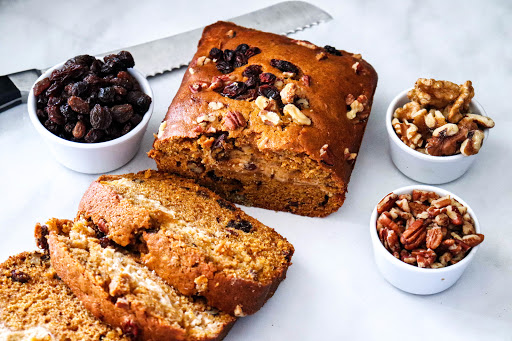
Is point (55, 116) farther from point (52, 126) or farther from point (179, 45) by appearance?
point (179, 45)

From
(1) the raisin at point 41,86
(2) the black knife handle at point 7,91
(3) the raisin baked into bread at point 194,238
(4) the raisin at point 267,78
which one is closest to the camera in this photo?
(3) the raisin baked into bread at point 194,238

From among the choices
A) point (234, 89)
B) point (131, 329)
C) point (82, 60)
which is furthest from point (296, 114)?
point (131, 329)

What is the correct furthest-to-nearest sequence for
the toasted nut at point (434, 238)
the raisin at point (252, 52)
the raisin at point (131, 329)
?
the raisin at point (252, 52) → the toasted nut at point (434, 238) → the raisin at point (131, 329)

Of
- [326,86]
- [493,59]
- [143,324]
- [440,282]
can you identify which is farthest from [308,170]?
[493,59]

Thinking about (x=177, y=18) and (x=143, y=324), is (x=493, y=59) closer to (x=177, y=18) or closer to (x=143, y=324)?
(x=177, y=18)

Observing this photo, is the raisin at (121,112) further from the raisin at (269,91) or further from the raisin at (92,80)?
the raisin at (269,91)

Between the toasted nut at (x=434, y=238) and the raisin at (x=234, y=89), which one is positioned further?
the raisin at (x=234, y=89)

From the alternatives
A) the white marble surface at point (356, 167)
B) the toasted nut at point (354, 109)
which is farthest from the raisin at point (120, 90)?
the toasted nut at point (354, 109)
